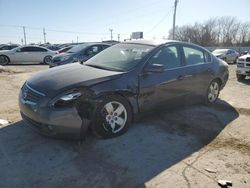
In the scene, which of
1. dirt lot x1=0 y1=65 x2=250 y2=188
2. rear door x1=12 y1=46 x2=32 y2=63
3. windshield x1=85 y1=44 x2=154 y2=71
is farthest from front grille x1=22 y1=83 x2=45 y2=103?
rear door x1=12 y1=46 x2=32 y2=63

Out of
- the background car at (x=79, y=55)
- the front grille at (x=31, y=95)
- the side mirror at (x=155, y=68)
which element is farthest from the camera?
the background car at (x=79, y=55)

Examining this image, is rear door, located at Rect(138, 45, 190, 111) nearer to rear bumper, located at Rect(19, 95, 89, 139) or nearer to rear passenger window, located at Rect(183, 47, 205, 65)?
rear passenger window, located at Rect(183, 47, 205, 65)

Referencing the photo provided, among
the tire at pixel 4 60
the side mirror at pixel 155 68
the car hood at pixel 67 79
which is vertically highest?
the side mirror at pixel 155 68

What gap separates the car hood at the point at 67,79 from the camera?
367 centimetres

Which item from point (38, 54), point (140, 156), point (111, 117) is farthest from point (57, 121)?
point (38, 54)

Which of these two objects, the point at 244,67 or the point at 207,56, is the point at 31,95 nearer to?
A: the point at 207,56

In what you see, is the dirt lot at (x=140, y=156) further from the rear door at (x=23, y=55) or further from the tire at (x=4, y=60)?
the rear door at (x=23, y=55)

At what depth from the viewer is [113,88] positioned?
393 cm

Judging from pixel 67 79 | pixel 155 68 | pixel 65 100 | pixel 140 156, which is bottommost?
pixel 140 156

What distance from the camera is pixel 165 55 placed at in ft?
16.0

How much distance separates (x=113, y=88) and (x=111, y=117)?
0.47 metres

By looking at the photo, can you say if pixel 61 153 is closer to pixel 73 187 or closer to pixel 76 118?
pixel 76 118

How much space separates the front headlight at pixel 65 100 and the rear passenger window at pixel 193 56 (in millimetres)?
2749

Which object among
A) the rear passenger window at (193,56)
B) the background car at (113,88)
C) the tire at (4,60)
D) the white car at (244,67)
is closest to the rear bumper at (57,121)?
Answer: the background car at (113,88)
